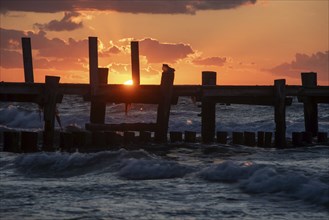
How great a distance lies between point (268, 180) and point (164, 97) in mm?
7244

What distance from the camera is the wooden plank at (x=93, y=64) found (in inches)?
748

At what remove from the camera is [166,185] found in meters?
12.1

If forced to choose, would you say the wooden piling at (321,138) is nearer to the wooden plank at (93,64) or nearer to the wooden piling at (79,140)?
the wooden plank at (93,64)

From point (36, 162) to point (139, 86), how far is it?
5.01m

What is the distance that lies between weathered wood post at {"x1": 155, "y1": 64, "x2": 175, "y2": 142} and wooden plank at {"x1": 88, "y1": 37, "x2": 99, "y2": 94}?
1.85 metres

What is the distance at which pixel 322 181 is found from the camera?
12.3 metres

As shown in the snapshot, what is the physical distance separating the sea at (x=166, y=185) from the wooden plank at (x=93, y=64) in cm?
276

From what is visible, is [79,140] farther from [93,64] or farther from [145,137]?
[145,137]

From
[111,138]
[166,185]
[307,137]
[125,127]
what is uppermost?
[125,127]

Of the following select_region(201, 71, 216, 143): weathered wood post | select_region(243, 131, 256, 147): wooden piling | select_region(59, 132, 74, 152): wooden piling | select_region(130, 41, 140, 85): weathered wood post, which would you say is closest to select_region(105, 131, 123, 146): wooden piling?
select_region(59, 132, 74, 152): wooden piling

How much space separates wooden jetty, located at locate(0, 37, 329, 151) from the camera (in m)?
18.2

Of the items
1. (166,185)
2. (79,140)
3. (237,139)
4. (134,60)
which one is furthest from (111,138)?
(166,185)

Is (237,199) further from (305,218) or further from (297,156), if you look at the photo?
(297,156)

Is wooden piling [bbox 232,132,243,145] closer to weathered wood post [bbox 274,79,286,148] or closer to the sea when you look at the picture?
weathered wood post [bbox 274,79,286,148]
